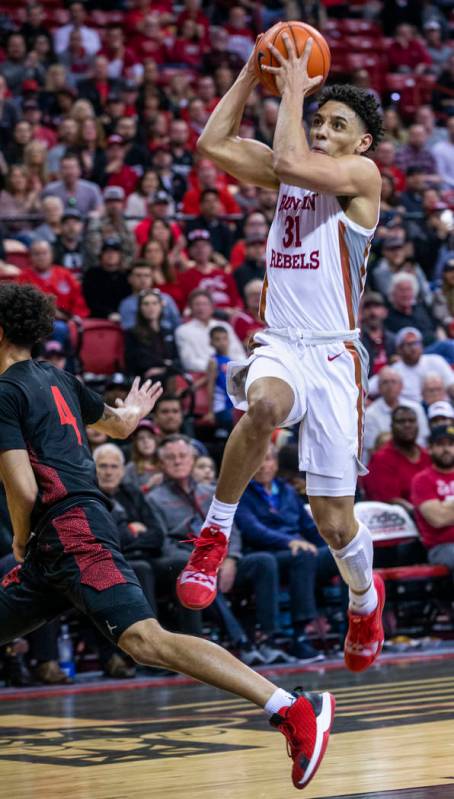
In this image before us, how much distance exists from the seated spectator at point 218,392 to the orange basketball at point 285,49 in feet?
21.3

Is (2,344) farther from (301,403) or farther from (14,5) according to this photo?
(14,5)

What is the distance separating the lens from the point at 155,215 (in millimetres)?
14594

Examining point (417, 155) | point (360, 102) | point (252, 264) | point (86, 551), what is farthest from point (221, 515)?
point (417, 155)

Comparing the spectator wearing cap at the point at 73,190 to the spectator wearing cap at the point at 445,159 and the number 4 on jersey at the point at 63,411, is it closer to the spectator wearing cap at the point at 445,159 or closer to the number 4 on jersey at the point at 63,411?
the spectator wearing cap at the point at 445,159

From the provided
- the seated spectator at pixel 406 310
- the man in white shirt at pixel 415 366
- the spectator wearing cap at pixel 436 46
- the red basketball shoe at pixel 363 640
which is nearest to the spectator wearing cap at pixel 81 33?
the spectator wearing cap at pixel 436 46

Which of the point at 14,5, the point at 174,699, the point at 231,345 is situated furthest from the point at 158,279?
the point at 14,5

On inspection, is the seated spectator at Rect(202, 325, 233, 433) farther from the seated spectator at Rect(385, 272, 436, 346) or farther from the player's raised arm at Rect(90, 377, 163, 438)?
the player's raised arm at Rect(90, 377, 163, 438)

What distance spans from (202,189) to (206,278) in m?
1.89

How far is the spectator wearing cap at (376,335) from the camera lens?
13.7 meters

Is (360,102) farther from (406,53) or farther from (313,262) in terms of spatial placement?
(406,53)

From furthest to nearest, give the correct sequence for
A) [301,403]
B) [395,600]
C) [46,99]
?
[46,99] < [395,600] < [301,403]

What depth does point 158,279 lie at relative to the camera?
13.8m

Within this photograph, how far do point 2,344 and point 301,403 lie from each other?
126cm

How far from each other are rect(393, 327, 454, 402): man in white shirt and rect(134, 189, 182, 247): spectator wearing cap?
2.59m
